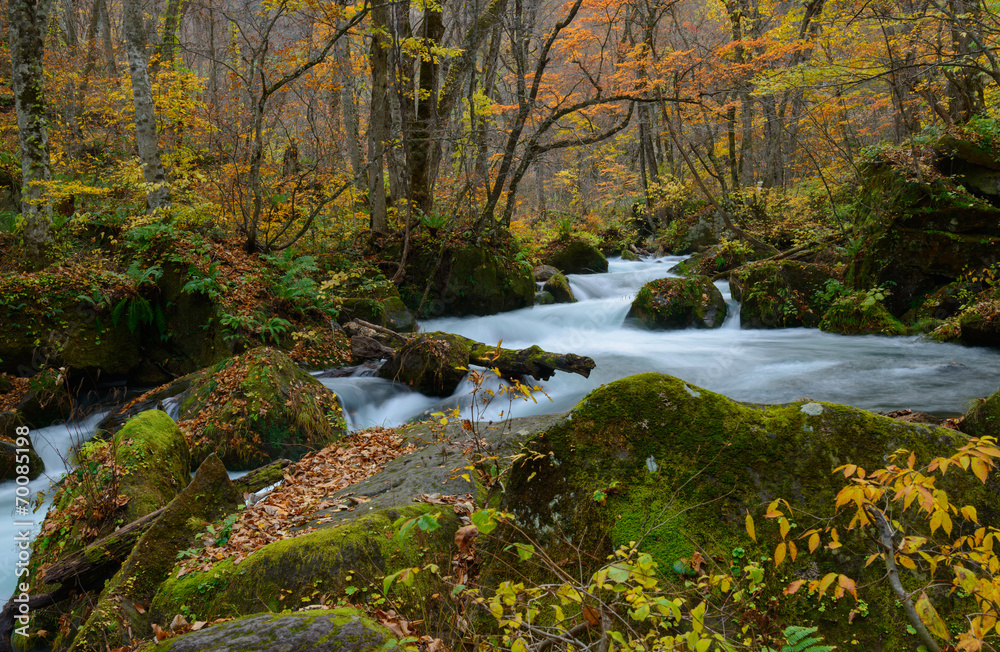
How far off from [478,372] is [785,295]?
8038 mm

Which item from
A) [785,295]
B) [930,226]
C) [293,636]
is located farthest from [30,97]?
[930,226]

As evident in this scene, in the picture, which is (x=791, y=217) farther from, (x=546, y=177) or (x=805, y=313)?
(x=546, y=177)

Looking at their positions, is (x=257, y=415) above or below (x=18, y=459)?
above

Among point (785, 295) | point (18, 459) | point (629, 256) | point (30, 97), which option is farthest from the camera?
point (629, 256)

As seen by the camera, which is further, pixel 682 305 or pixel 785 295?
pixel 682 305

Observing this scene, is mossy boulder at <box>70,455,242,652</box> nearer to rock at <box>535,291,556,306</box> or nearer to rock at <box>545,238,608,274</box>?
rock at <box>535,291,556,306</box>

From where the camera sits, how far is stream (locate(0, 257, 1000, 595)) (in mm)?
7281

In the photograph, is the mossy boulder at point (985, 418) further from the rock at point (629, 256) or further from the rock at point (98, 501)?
the rock at point (629, 256)

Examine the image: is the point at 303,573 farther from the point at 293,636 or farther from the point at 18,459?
the point at 18,459

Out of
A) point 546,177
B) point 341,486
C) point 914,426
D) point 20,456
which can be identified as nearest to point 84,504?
point 341,486

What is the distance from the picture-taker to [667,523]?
2.59 m

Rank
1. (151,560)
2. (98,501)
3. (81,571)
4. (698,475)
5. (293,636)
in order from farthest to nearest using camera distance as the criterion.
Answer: (98,501) < (81,571) < (151,560) < (698,475) < (293,636)

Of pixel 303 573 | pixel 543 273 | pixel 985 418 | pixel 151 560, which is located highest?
pixel 543 273

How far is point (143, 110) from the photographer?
995 centimetres
